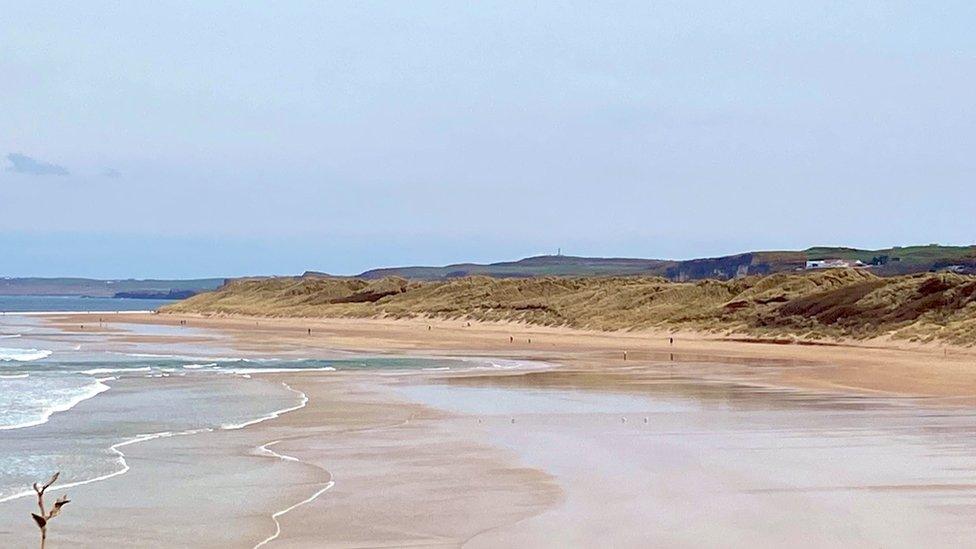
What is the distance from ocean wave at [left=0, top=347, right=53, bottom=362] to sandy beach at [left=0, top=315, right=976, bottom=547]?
11.3m

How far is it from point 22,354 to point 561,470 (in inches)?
1179

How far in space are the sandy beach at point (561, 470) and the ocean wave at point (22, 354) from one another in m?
11.3

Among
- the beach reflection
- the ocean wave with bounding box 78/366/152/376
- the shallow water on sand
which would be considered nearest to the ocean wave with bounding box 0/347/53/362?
the shallow water on sand

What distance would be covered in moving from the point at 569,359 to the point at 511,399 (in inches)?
560

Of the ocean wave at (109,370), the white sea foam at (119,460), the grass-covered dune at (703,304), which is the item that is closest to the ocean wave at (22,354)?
the ocean wave at (109,370)

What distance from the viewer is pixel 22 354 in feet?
127

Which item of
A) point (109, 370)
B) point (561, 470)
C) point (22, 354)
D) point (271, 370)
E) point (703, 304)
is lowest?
point (561, 470)

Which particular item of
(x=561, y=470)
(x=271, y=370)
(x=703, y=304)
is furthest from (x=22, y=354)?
(x=703, y=304)

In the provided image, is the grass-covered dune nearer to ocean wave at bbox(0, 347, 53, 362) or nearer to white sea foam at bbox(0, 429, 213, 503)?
ocean wave at bbox(0, 347, 53, 362)

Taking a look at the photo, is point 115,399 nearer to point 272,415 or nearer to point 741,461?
point 272,415

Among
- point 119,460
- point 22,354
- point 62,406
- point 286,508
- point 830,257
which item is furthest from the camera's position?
point 830,257

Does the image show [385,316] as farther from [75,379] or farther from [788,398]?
[788,398]

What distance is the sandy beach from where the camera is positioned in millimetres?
9930

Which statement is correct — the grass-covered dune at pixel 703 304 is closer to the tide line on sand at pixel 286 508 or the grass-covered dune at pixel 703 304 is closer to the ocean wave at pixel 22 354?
the ocean wave at pixel 22 354
